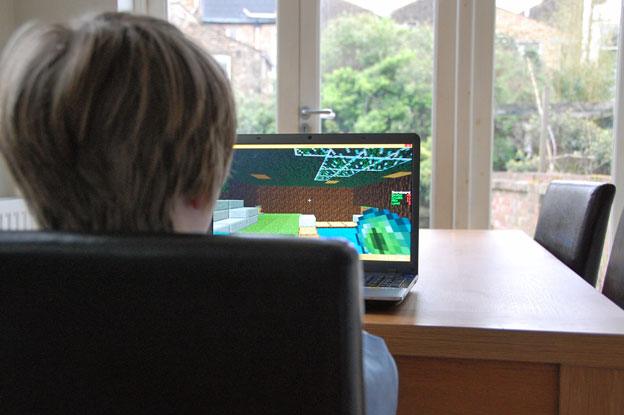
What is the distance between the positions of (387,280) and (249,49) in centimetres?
220

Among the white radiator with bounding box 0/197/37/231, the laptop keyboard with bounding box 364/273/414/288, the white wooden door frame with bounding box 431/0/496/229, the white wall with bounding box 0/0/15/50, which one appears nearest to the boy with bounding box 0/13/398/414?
the laptop keyboard with bounding box 364/273/414/288

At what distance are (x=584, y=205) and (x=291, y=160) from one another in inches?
33.5

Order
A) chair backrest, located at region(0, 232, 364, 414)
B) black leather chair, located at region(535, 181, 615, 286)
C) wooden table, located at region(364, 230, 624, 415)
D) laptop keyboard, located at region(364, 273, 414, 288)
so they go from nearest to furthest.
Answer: chair backrest, located at region(0, 232, 364, 414) → wooden table, located at region(364, 230, 624, 415) → laptop keyboard, located at region(364, 273, 414, 288) → black leather chair, located at region(535, 181, 615, 286)

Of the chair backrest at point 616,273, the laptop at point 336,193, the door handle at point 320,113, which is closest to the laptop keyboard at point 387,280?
the laptop at point 336,193

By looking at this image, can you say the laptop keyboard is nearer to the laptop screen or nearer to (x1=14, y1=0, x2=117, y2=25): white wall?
the laptop screen

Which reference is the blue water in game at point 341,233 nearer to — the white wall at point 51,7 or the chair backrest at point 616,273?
the chair backrest at point 616,273

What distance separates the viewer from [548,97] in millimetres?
2852

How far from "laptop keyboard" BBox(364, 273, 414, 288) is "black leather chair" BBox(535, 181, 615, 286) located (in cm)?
66

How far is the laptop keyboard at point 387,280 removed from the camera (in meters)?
1.08

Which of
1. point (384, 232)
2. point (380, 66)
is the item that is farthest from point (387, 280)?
point (380, 66)

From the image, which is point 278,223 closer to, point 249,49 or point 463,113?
point 463,113

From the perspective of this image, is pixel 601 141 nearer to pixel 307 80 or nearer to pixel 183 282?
pixel 307 80

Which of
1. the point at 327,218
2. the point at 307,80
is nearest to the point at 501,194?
the point at 307,80

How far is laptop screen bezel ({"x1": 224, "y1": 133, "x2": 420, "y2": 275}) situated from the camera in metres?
1.21
